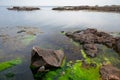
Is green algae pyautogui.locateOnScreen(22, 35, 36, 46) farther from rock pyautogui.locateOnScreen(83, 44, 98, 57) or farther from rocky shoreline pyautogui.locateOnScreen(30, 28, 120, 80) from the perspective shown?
rocky shoreline pyautogui.locateOnScreen(30, 28, 120, 80)

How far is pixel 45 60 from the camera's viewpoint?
65.8 feet

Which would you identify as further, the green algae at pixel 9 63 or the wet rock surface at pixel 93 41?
the wet rock surface at pixel 93 41

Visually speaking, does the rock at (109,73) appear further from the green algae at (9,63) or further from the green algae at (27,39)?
the green algae at (27,39)

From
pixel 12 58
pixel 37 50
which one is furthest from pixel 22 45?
pixel 37 50

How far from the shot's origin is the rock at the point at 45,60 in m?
19.8

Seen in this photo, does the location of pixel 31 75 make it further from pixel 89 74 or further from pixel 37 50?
pixel 89 74

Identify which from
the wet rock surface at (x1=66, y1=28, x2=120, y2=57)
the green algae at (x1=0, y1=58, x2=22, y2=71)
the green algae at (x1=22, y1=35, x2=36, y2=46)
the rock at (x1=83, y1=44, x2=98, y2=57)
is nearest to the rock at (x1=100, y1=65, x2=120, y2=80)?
the rock at (x1=83, y1=44, x2=98, y2=57)

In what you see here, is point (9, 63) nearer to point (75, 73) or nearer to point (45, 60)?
point (45, 60)

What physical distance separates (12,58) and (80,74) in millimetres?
9890

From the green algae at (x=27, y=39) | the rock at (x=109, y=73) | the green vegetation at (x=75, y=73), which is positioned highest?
the rock at (x=109, y=73)

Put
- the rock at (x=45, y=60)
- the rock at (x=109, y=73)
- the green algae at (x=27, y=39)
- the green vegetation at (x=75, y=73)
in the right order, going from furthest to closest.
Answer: the green algae at (x=27, y=39) → the rock at (x=45, y=60) → the green vegetation at (x=75, y=73) → the rock at (x=109, y=73)

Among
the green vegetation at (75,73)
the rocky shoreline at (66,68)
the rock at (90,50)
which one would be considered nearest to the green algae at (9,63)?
the rocky shoreline at (66,68)

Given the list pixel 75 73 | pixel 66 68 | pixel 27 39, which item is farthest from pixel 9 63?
pixel 27 39

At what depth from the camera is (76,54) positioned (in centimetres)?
2494
